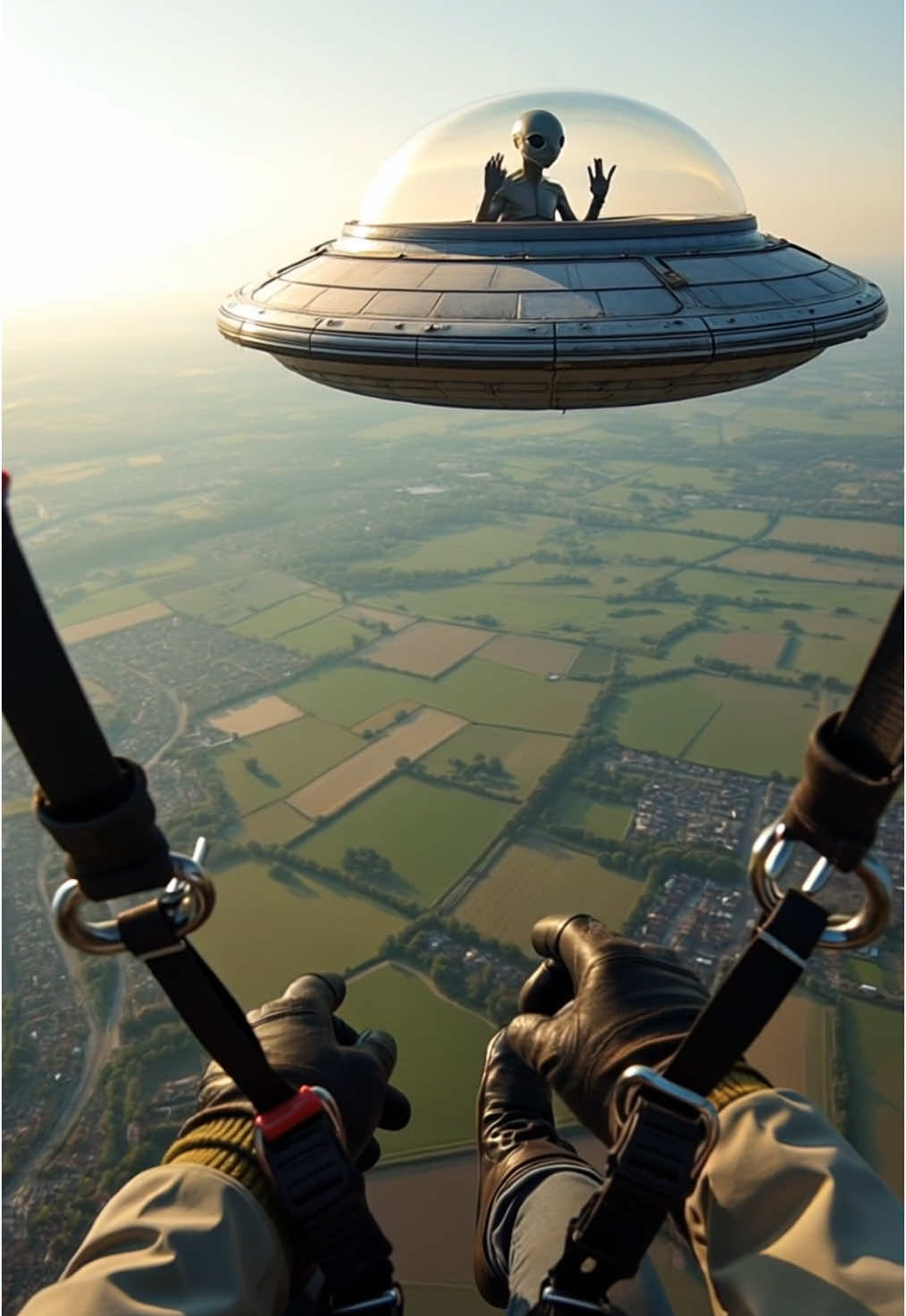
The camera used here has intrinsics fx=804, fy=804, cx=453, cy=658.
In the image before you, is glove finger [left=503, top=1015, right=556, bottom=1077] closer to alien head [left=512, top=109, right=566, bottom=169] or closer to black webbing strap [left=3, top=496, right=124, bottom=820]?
black webbing strap [left=3, top=496, right=124, bottom=820]

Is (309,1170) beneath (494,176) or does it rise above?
beneath

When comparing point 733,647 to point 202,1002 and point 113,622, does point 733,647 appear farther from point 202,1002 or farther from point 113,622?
point 202,1002

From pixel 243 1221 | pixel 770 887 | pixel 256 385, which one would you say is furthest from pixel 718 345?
pixel 256 385

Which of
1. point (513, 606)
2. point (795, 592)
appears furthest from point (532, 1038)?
point (795, 592)

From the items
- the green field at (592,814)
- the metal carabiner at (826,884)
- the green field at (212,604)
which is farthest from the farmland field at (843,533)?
the metal carabiner at (826,884)

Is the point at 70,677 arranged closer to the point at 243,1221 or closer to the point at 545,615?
the point at 243,1221

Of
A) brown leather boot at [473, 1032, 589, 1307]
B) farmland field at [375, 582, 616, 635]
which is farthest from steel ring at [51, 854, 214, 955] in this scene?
farmland field at [375, 582, 616, 635]

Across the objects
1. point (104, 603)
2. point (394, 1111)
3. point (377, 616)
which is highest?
point (394, 1111)
